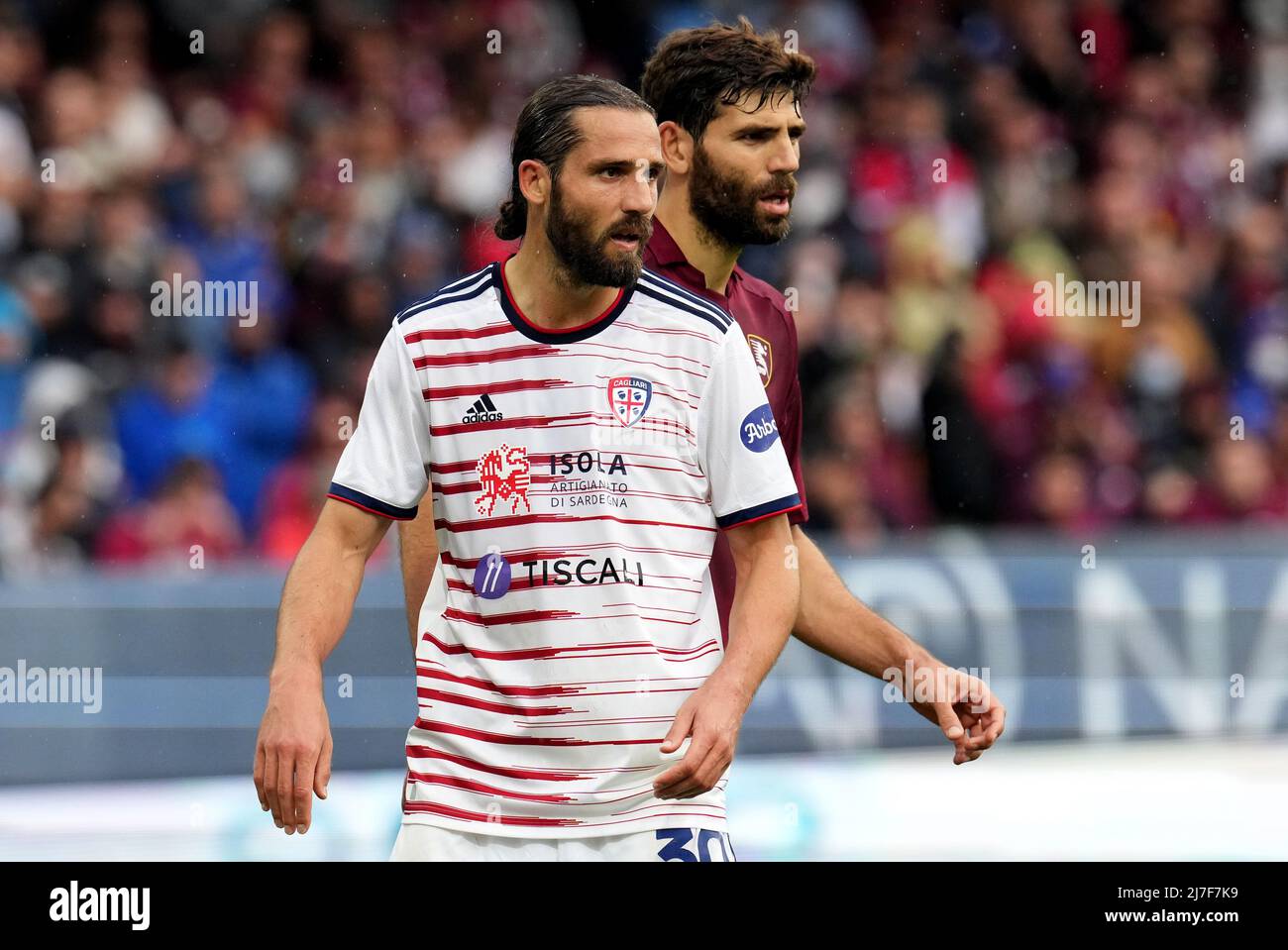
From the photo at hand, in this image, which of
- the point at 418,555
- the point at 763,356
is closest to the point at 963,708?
the point at 763,356

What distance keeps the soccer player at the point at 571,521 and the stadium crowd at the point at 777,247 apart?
4.19 meters

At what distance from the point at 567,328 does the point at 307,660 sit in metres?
0.70

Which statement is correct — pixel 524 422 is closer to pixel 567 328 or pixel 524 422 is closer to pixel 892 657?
pixel 567 328

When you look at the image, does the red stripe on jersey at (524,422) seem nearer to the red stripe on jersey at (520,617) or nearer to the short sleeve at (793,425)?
the red stripe on jersey at (520,617)

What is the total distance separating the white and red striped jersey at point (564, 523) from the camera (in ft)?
10.7

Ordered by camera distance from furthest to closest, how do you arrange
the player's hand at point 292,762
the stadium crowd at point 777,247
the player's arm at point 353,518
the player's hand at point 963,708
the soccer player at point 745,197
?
the stadium crowd at point 777,247
the soccer player at point 745,197
the player's hand at point 963,708
the player's arm at point 353,518
the player's hand at point 292,762

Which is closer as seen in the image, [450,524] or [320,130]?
[450,524]

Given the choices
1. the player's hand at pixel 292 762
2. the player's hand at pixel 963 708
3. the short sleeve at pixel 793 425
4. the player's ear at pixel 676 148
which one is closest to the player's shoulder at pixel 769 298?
the short sleeve at pixel 793 425

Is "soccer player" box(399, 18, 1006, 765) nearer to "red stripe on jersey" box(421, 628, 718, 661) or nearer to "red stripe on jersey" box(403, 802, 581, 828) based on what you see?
"red stripe on jersey" box(421, 628, 718, 661)

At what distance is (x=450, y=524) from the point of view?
11.0 ft

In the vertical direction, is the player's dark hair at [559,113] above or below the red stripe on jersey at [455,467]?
above
